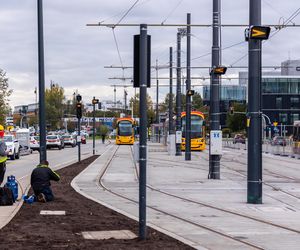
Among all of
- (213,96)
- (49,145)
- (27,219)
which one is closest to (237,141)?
(49,145)

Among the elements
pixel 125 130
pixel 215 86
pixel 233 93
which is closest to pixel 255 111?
pixel 215 86

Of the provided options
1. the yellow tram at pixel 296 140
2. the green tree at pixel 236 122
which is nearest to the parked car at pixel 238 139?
the yellow tram at pixel 296 140

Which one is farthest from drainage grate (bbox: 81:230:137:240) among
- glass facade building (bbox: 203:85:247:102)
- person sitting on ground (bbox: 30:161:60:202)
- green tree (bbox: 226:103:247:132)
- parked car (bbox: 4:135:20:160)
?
glass facade building (bbox: 203:85:247:102)

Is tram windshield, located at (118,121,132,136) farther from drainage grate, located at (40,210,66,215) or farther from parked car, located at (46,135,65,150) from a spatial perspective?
drainage grate, located at (40,210,66,215)

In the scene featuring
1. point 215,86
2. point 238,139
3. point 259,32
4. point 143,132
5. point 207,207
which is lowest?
point 238,139

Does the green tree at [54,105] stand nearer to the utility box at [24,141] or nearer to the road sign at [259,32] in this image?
the utility box at [24,141]

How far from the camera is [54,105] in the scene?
12175 cm

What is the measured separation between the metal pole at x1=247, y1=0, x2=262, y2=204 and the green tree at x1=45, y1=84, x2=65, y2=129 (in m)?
103

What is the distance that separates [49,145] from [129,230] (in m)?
56.1

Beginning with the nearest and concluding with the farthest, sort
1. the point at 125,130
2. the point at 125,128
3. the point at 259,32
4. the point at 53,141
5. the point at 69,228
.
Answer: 1. the point at 69,228
2. the point at 259,32
3. the point at 53,141
4. the point at 125,128
5. the point at 125,130

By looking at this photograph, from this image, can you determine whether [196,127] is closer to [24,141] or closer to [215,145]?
[24,141]

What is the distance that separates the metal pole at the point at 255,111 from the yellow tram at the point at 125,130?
192 ft

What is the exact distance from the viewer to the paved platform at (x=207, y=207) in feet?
35.7

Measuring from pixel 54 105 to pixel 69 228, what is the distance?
366ft
